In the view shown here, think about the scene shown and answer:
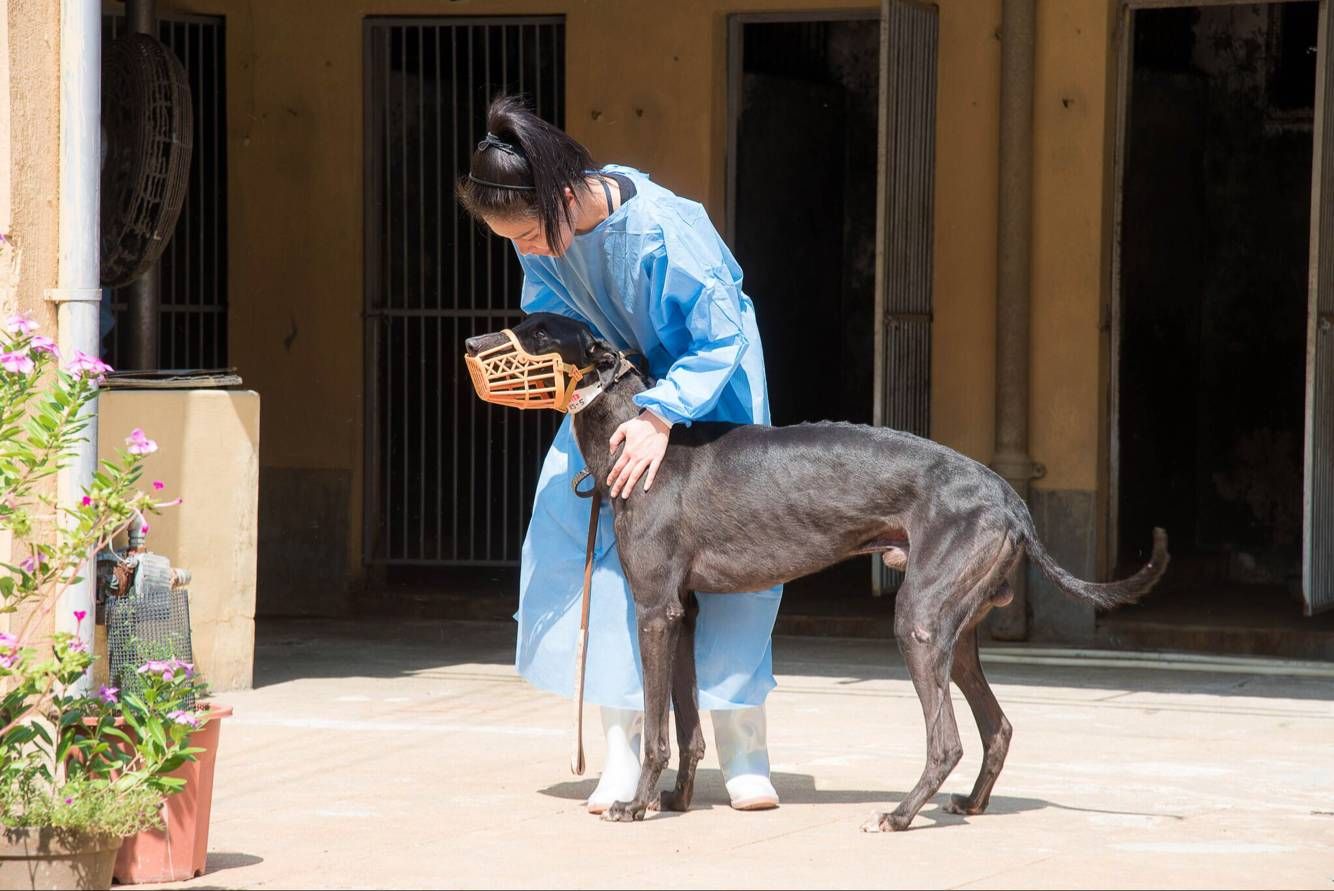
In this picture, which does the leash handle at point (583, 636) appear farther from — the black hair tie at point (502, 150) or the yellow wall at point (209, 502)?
the yellow wall at point (209, 502)

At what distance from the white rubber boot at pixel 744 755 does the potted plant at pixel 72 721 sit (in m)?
1.51

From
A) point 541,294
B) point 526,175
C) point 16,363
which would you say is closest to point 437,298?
point 541,294

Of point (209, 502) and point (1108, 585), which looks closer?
point (1108, 585)

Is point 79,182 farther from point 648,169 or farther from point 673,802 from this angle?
point 648,169

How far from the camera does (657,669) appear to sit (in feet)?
16.3

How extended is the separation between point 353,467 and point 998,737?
19.8 ft

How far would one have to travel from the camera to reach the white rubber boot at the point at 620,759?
5.18 m

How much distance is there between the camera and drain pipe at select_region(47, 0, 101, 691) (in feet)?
20.7

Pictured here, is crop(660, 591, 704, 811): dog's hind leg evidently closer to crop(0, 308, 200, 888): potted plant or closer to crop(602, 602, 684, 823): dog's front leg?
crop(602, 602, 684, 823): dog's front leg

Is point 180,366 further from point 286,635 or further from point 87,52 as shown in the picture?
point 87,52

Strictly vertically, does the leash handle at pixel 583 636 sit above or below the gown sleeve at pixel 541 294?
below

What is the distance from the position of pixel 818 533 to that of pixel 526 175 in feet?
3.71

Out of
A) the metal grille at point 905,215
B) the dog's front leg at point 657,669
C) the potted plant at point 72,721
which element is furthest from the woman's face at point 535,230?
the metal grille at point 905,215

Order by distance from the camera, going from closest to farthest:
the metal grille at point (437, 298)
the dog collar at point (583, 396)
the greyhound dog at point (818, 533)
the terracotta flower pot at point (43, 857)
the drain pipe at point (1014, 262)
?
the terracotta flower pot at point (43, 857), the greyhound dog at point (818, 533), the dog collar at point (583, 396), the drain pipe at point (1014, 262), the metal grille at point (437, 298)
